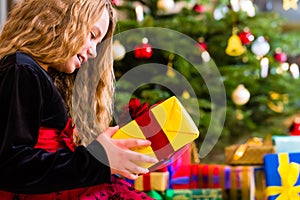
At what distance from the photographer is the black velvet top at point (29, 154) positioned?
3.80 feet

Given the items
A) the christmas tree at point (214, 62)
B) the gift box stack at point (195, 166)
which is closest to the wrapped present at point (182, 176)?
the gift box stack at point (195, 166)

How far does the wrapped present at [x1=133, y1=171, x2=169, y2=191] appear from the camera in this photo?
232 cm

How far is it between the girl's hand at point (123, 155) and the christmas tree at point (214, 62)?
81.3 inches

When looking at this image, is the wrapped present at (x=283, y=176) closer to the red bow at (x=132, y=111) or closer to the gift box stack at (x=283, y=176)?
the gift box stack at (x=283, y=176)

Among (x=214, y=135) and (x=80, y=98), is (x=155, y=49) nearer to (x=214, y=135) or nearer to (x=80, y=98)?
(x=214, y=135)

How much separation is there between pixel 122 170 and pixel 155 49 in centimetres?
250

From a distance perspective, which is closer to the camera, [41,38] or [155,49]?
[41,38]

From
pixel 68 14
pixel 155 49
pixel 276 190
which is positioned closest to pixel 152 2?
pixel 155 49

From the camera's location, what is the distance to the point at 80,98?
157 centimetres

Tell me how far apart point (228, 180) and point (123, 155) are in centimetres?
157

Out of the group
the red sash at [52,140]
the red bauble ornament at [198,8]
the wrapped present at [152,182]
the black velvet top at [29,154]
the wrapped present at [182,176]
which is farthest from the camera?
the red bauble ornament at [198,8]

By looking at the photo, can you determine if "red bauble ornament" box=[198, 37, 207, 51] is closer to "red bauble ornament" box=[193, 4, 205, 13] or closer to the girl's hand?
"red bauble ornament" box=[193, 4, 205, 13]

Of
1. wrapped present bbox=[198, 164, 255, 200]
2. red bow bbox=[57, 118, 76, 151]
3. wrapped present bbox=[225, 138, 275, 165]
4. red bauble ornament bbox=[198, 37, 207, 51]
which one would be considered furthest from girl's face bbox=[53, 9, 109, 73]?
red bauble ornament bbox=[198, 37, 207, 51]

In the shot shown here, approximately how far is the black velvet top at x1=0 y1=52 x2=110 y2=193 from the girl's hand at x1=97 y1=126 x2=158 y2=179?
13mm
